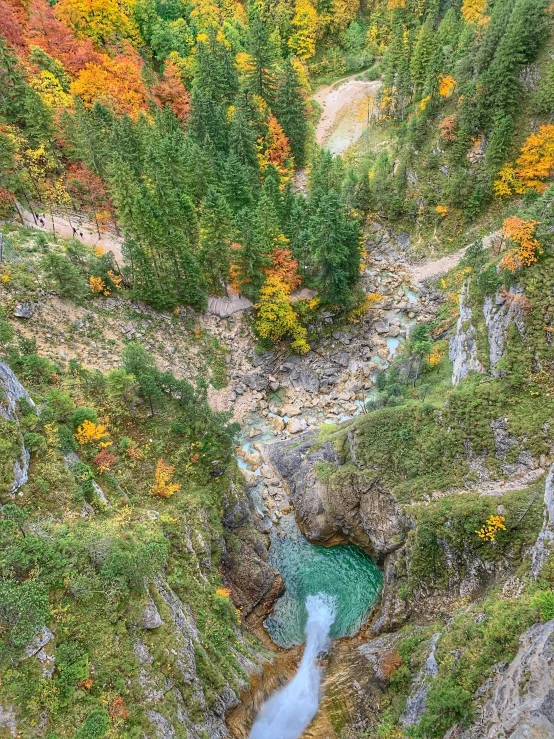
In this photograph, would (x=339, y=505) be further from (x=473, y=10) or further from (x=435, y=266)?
(x=473, y=10)

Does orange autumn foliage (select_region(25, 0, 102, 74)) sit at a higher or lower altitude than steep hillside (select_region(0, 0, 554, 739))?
higher

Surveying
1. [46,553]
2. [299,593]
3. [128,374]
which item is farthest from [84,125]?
[299,593]

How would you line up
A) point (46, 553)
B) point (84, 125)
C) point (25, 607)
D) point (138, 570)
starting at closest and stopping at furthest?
point (25, 607) < point (46, 553) < point (138, 570) < point (84, 125)

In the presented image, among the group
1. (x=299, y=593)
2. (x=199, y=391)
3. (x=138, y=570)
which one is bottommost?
(x=299, y=593)

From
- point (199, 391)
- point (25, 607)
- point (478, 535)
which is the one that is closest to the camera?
point (25, 607)

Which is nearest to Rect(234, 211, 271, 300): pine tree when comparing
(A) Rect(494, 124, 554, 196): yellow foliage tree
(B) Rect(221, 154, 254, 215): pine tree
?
(B) Rect(221, 154, 254, 215): pine tree

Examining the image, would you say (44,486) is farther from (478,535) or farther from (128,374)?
(478,535)

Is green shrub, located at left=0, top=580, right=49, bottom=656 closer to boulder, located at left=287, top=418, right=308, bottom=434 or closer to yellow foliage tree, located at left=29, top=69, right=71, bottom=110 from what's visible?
boulder, located at left=287, top=418, right=308, bottom=434
